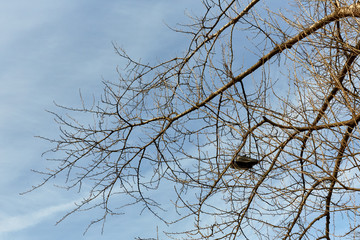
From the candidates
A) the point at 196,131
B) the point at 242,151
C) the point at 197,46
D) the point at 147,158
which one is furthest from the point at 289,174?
the point at 197,46

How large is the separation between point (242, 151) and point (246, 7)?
86.8 inches

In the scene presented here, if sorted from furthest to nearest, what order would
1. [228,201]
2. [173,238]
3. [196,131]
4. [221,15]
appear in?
[221,15], [196,131], [228,201], [173,238]

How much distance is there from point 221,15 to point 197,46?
1.96 ft

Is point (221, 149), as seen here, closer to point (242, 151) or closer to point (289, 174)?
point (242, 151)

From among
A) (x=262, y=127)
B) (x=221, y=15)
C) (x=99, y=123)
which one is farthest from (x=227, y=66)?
(x=99, y=123)

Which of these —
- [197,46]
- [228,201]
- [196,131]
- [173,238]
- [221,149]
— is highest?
[197,46]

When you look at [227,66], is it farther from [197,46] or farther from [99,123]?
[99,123]

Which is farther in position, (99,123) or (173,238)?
(99,123)

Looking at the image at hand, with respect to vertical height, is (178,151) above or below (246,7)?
below

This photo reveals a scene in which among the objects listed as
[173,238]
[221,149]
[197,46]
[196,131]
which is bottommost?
[173,238]

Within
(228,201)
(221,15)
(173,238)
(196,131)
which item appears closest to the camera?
(173,238)

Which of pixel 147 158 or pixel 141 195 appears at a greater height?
pixel 147 158

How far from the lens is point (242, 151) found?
20.0 ft

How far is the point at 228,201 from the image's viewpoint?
6.12 metres
